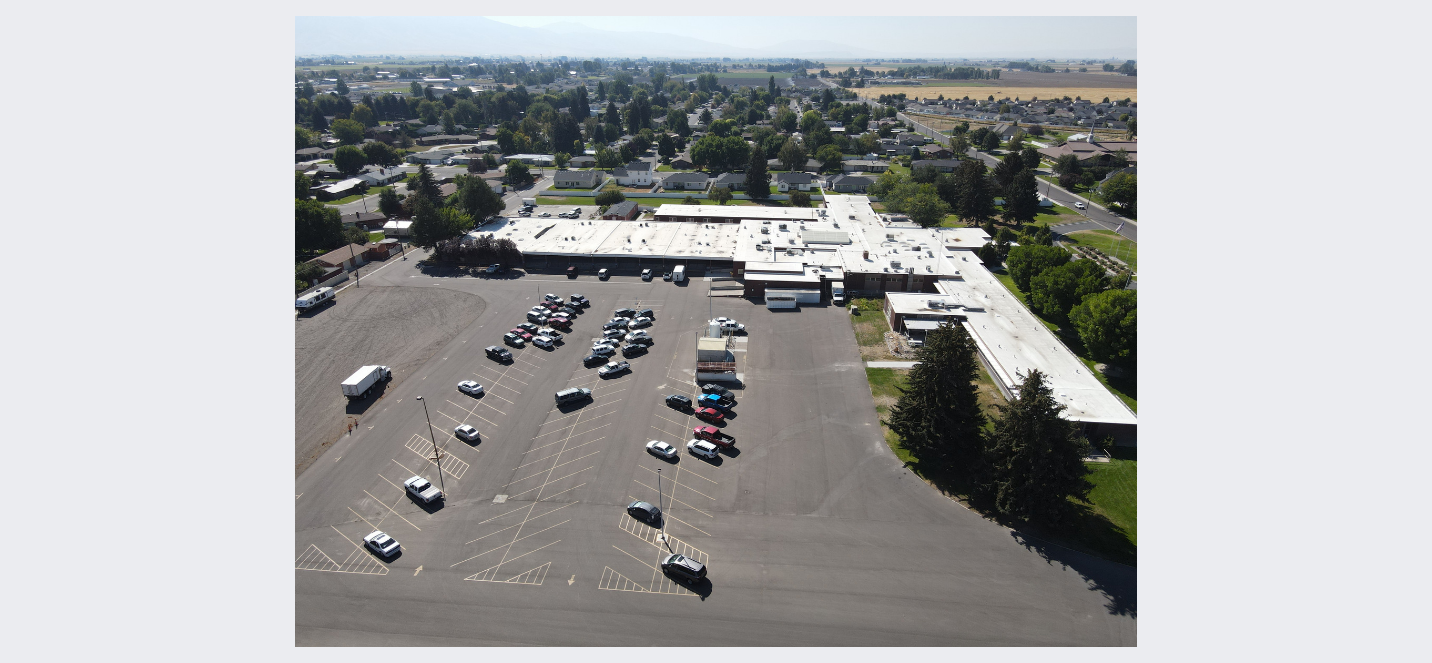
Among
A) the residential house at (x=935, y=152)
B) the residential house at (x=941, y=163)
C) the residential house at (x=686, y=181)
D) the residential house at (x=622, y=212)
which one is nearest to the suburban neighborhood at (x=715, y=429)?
the residential house at (x=622, y=212)

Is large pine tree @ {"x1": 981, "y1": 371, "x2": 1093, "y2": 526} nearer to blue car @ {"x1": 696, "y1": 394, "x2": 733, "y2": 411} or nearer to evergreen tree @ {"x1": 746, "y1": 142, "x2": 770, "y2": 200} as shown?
blue car @ {"x1": 696, "y1": 394, "x2": 733, "y2": 411}

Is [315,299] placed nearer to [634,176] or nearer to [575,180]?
[575,180]

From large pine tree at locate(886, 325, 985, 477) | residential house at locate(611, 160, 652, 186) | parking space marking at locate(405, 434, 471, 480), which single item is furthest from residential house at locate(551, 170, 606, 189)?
large pine tree at locate(886, 325, 985, 477)

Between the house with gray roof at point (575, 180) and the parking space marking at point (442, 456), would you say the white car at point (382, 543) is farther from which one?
the house with gray roof at point (575, 180)

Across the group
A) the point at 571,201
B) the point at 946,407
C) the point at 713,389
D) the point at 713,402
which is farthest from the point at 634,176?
the point at 946,407

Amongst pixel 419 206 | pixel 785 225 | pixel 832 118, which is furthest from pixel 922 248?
pixel 832 118

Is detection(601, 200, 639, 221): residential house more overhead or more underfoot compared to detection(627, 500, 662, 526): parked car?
more overhead
